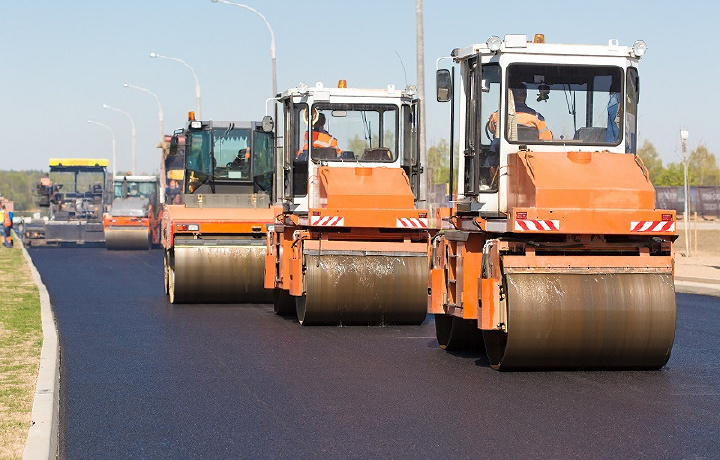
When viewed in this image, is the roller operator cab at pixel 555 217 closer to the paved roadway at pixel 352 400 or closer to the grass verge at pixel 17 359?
the paved roadway at pixel 352 400

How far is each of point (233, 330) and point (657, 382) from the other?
6188mm

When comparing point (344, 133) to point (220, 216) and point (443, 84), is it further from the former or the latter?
point (443, 84)

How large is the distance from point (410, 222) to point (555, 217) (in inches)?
178

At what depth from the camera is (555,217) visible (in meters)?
10.4

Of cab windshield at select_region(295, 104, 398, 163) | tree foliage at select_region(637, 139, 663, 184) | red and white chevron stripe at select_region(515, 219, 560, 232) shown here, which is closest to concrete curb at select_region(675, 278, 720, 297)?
cab windshield at select_region(295, 104, 398, 163)

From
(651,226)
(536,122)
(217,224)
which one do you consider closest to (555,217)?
(651,226)

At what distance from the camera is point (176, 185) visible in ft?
138

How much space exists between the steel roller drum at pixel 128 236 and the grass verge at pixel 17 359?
18704mm

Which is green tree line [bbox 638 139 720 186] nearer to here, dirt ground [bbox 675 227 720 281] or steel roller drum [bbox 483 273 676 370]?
dirt ground [bbox 675 227 720 281]

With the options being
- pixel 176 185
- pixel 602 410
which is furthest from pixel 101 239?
pixel 602 410

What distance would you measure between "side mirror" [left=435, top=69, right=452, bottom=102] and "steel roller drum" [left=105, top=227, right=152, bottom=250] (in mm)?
31244

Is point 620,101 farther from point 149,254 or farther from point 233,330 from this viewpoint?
point 149,254

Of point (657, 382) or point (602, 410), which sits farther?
point (657, 382)

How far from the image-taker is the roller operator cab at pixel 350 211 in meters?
14.7
